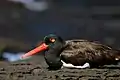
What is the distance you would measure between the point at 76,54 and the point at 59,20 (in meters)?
0.83

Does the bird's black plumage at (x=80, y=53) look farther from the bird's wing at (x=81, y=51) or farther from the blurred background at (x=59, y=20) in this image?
the blurred background at (x=59, y=20)

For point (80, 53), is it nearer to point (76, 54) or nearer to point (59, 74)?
point (76, 54)

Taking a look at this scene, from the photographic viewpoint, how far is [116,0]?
6.70 ft

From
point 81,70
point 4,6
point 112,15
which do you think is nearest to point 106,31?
point 112,15

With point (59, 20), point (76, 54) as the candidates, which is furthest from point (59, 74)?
point (59, 20)

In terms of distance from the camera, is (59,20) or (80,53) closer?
(80,53)

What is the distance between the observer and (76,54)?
1.22 meters

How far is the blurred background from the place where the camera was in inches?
79.4

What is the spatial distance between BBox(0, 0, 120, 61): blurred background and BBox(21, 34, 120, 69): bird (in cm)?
74

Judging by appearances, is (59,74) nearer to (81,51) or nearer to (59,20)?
(81,51)

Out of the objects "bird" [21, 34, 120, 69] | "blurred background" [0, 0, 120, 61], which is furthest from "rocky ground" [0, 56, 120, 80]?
"blurred background" [0, 0, 120, 61]

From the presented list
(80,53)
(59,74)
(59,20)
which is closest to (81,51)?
(80,53)

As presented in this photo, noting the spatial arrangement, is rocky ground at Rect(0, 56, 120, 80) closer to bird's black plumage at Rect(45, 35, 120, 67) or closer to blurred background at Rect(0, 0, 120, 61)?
bird's black plumage at Rect(45, 35, 120, 67)

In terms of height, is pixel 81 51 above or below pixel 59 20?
below
